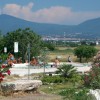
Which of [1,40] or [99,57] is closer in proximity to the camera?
[99,57]

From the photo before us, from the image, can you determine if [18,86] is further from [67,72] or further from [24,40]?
[24,40]

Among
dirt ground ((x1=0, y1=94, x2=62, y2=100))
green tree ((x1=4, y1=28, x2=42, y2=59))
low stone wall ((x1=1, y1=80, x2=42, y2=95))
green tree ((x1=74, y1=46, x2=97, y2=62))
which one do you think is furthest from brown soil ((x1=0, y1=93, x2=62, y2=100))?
green tree ((x1=74, y1=46, x2=97, y2=62))

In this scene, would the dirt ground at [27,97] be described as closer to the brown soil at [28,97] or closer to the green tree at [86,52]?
the brown soil at [28,97]

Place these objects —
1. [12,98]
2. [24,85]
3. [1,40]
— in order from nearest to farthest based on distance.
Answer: [12,98] < [24,85] < [1,40]

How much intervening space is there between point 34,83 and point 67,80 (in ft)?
21.7

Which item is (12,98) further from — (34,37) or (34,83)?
(34,37)

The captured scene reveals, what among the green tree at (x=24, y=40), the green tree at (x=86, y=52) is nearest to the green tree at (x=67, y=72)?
the green tree at (x=24, y=40)

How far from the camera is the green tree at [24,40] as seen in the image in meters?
43.3

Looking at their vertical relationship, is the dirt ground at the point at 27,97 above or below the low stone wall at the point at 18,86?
below

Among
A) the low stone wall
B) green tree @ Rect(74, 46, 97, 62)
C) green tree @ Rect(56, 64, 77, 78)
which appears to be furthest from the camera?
green tree @ Rect(74, 46, 97, 62)

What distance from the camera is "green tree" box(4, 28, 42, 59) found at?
4334cm

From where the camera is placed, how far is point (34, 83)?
14.9m

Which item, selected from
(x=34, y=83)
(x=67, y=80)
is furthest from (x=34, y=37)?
(x=34, y=83)

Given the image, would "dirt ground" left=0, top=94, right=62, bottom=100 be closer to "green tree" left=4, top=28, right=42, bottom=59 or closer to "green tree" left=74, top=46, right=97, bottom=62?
"green tree" left=4, top=28, right=42, bottom=59
